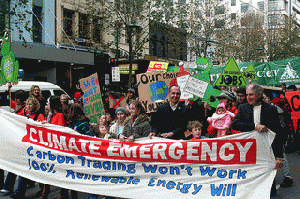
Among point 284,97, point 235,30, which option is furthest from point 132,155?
point 235,30

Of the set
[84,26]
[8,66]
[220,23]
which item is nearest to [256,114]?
[8,66]

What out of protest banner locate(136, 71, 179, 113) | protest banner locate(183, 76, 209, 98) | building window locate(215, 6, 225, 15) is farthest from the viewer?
building window locate(215, 6, 225, 15)

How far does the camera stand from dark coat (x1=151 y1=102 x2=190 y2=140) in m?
5.47

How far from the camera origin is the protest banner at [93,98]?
8.17 meters

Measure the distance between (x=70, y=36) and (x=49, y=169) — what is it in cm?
2040

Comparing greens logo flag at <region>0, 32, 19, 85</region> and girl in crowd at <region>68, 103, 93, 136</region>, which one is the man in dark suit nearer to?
girl in crowd at <region>68, 103, 93, 136</region>

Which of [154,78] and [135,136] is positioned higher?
[154,78]

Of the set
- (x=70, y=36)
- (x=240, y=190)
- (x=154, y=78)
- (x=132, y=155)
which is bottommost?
(x=240, y=190)

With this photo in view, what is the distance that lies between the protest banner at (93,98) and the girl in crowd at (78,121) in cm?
219

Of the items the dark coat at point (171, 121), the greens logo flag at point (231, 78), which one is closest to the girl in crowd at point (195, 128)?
the dark coat at point (171, 121)

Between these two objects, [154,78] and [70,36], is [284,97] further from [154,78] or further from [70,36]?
[70,36]

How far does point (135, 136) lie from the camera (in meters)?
5.23

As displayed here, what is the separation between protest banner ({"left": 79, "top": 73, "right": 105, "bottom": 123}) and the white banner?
7.95 feet

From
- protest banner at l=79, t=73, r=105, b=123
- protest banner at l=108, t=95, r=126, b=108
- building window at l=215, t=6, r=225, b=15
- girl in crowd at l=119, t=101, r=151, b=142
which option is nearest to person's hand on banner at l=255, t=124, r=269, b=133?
girl in crowd at l=119, t=101, r=151, b=142
